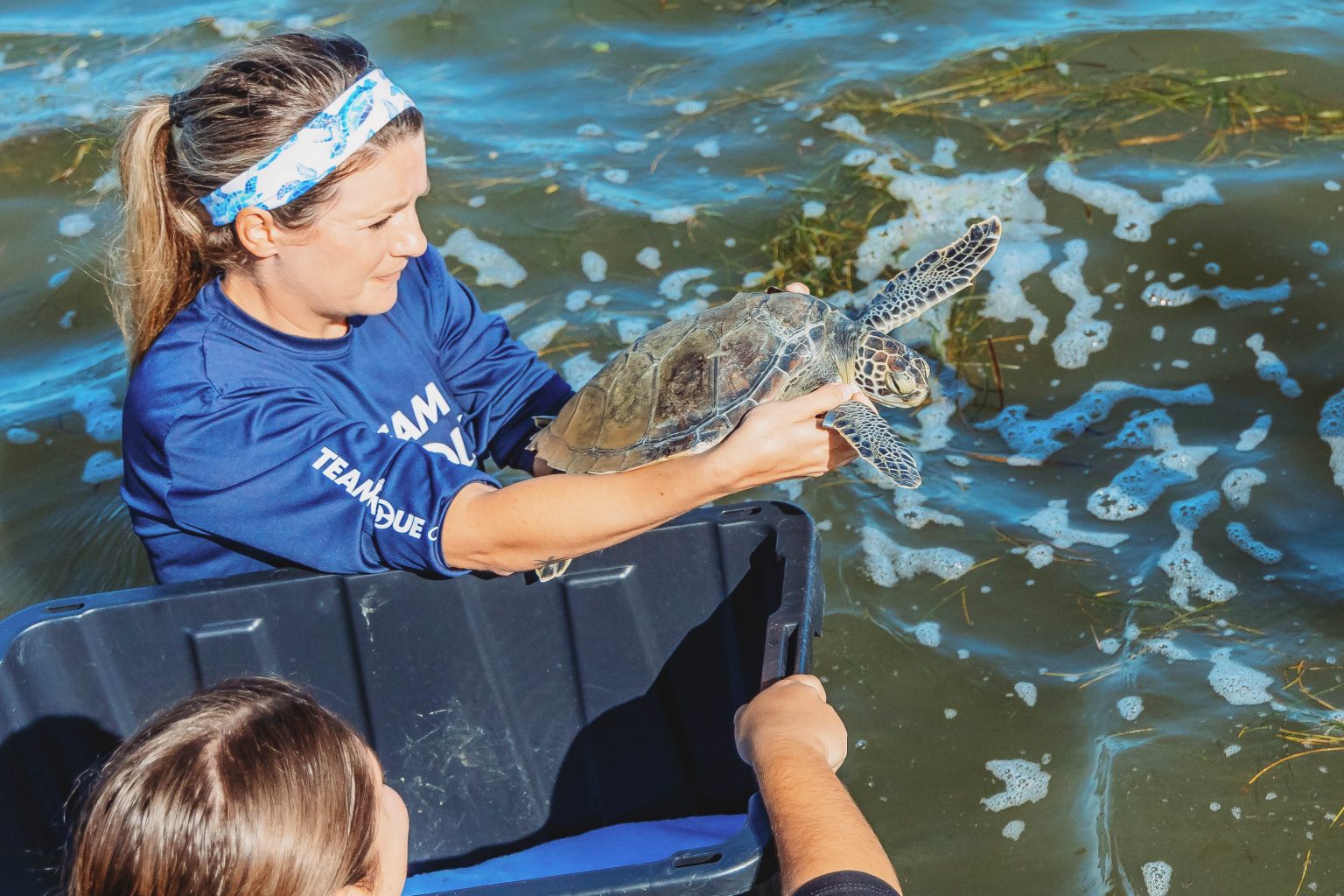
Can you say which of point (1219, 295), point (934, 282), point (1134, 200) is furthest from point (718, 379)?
point (1134, 200)

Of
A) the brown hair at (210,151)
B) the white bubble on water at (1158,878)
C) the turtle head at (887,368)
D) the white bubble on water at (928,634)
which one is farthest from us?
the white bubble on water at (928,634)

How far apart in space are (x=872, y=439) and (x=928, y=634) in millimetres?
1091

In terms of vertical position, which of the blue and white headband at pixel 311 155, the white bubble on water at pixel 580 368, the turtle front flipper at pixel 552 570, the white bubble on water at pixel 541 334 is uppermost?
the blue and white headband at pixel 311 155

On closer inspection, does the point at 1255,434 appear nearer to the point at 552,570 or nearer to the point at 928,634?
the point at 928,634

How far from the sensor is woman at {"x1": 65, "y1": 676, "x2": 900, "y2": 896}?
143cm

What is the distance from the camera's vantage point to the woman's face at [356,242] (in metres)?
2.37

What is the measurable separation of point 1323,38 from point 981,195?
2.23 m

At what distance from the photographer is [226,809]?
145cm

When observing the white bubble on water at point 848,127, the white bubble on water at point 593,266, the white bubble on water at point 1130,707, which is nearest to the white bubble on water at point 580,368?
the white bubble on water at point 593,266

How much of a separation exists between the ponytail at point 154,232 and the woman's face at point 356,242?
223 millimetres

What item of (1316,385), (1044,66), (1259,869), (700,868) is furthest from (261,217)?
(1044,66)

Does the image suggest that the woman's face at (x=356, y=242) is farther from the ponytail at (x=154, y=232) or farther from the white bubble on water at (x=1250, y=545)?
the white bubble on water at (x=1250, y=545)

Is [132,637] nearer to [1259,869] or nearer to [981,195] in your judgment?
[1259,869]

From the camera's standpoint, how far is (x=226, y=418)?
7.52ft
